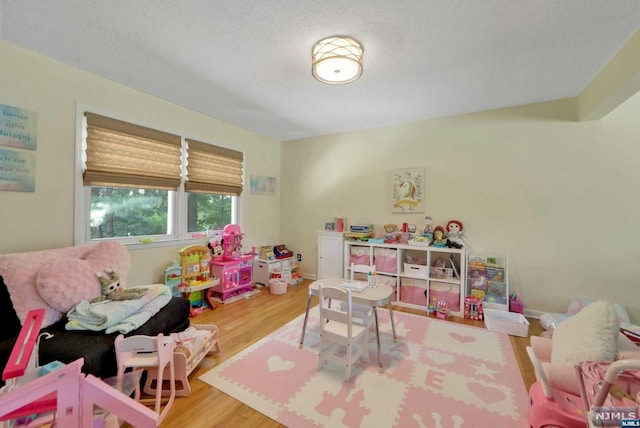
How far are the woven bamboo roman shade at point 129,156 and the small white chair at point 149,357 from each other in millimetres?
1749

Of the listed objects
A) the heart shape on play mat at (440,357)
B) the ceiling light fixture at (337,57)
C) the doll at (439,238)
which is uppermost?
the ceiling light fixture at (337,57)

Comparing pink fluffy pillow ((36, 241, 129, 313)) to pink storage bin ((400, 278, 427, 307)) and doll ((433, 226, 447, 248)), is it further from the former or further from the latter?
doll ((433, 226, 447, 248))

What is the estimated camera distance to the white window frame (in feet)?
7.94

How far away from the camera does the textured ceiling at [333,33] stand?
1.65m

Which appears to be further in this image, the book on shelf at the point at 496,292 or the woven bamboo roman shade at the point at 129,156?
the book on shelf at the point at 496,292

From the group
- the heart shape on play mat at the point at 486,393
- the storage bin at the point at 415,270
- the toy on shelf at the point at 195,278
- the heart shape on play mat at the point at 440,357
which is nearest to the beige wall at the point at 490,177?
the toy on shelf at the point at 195,278

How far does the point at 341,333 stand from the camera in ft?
6.47

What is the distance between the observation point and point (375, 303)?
2.03m

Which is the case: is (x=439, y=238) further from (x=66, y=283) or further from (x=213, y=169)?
(x=66, y=283)

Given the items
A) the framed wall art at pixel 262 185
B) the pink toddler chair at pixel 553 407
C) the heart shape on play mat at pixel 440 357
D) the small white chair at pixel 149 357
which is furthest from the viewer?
the framed wall art at pixel 262 185

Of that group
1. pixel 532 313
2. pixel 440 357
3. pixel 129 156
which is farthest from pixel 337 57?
pixel 532 313

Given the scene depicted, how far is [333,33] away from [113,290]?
2682 mm

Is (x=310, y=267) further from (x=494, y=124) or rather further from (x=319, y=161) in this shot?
(x=494, y=124)

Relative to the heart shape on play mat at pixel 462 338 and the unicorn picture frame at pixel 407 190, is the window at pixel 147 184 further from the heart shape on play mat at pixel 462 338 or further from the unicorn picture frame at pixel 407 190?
the heart shape on play mat at pixel 462 338
